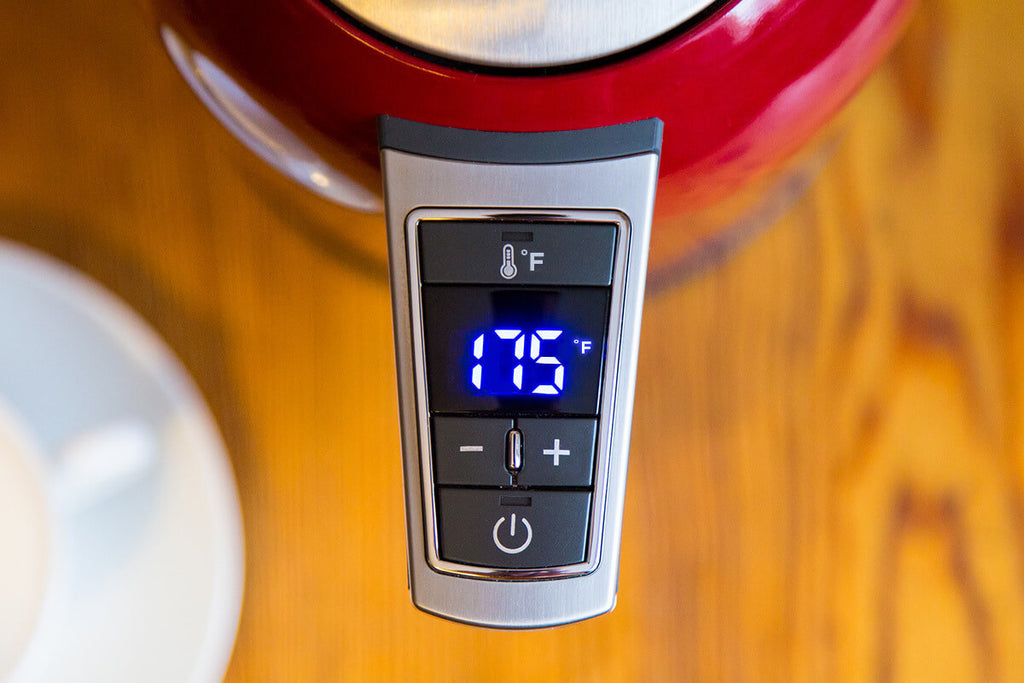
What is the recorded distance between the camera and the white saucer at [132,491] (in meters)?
0.42

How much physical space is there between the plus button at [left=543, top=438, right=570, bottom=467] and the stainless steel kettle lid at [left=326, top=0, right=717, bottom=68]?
0.43 feet

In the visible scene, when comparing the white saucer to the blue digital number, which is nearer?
the blue digital number

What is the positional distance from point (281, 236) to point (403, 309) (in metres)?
0.18

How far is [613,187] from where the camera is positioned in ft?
0.96

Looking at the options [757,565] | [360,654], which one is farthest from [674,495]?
[360,654]

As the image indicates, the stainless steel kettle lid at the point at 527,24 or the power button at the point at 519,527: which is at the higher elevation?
the stainless steel kettle lid at the point at 527,24

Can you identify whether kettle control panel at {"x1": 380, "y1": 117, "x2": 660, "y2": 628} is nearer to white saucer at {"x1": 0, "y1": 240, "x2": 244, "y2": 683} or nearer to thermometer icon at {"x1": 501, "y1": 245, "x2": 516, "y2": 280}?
thermometer icon at {"x1": 501, "y1": 245, "x2": 516, "y2": 280}

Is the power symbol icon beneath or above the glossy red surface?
beneath

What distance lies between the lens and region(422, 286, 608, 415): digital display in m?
0.30

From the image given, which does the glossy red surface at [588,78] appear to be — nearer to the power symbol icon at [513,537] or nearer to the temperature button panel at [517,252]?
the temperature button panel at [517,252]

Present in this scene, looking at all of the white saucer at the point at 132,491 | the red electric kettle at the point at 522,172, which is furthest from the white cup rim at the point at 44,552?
the red electric kettle at the point at 522,172

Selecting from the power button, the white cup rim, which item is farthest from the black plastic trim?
the white cup rim

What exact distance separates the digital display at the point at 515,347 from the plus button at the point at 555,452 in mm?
12

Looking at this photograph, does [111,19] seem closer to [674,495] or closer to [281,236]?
[281,236]
